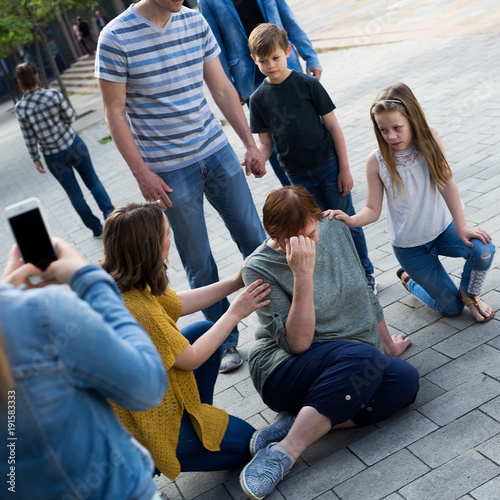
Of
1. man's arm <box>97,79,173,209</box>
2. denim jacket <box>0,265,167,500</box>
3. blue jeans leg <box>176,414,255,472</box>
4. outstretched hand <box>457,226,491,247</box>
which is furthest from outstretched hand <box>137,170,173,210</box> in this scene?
denim jacket <box>0,265,167,500</box>

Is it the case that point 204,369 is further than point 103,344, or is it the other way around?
point 204,369

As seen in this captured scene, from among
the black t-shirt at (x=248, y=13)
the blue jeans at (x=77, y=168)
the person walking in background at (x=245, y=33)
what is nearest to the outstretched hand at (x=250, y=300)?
the person walking in background at (x=245, y=33)

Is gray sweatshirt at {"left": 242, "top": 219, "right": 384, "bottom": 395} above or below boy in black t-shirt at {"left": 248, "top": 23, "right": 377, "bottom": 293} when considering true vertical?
below

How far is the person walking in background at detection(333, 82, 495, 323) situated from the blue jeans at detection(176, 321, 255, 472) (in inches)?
38.0

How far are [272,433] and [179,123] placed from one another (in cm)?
178

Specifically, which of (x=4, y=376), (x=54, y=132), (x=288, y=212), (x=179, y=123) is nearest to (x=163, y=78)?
(x=179, y=123)

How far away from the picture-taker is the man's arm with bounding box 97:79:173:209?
A: 360 cm

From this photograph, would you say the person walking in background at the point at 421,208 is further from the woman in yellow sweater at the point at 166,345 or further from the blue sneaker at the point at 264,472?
the blue sneaker at the point at 264,472

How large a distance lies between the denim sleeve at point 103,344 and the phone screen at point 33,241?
0.36 ft

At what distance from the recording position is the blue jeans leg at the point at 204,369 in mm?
3164

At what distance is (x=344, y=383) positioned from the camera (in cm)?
286

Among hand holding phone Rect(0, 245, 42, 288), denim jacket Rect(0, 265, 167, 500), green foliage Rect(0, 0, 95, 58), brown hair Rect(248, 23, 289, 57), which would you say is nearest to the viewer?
denim jacket Rect(0, 265, 167, 500)

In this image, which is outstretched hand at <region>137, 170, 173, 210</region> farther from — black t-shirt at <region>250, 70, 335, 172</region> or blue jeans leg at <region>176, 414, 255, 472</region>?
blue jeans leg at <region>176, 414, 255, 472</region>

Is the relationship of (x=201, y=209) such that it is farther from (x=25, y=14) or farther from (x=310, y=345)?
(x=25, y=14)
